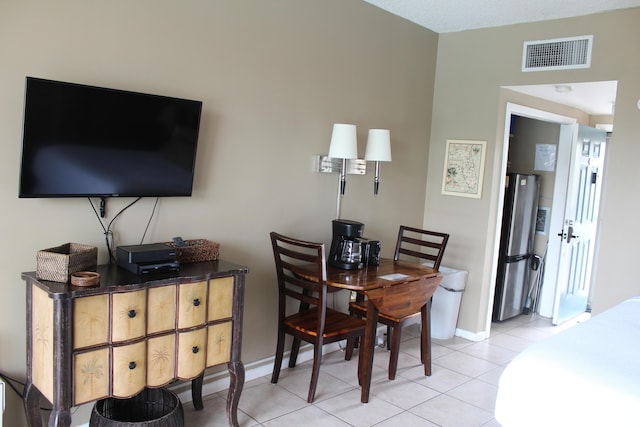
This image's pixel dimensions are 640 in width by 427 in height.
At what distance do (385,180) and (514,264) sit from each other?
5.47ft

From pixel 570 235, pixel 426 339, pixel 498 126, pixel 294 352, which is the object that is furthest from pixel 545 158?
pixel 294 352

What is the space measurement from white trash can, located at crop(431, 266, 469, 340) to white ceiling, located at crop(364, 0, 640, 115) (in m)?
1.57

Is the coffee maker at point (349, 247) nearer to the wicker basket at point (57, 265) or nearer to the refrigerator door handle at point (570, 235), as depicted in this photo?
the wicker basket at point (57, 265)

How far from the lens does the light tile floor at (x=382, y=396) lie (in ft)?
9.39

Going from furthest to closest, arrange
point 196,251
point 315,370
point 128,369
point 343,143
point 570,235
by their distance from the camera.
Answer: point 570,235 → point 343,143 → point 315,370 → point 196,251 → point 128,369

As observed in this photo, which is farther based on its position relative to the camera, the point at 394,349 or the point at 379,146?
the point at 379,146

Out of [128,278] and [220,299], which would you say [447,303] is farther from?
[128,278]

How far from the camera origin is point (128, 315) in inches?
83.4

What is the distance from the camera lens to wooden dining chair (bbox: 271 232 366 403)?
296 cm

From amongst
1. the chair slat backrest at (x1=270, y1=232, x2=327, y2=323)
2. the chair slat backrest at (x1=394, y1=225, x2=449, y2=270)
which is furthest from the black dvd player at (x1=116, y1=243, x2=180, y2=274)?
the chair slat backrest at (x1=394, y1=225, x2=449, y2=270)

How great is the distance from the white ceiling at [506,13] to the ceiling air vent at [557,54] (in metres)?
0.15

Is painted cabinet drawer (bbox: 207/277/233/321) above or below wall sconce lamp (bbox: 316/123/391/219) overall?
below

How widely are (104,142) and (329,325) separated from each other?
164cm

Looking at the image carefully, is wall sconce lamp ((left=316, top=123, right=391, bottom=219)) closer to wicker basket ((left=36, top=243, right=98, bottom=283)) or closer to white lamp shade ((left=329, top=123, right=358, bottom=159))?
white lamp shade ((left=329, top=123, right=358, bottom=159))
